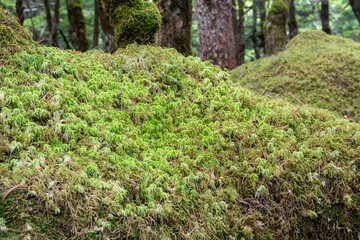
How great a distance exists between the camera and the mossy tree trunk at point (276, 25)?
37.1 ft

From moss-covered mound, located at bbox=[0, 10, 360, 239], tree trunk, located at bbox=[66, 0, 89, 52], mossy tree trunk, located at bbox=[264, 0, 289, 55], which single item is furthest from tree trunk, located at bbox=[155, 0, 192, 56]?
tree trunk, located at bbox=[66, 0, 89, 52]

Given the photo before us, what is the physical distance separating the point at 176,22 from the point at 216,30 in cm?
249

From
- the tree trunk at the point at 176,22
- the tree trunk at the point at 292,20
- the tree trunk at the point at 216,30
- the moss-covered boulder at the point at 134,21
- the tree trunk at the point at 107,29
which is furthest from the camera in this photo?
the tree trunk at the point at 292,20

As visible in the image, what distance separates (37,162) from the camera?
7.07 ft

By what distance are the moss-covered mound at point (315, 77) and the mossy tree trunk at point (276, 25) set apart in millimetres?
2349

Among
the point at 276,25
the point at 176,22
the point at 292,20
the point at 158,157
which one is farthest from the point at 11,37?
the point at 292,20

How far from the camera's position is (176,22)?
6.02 meters

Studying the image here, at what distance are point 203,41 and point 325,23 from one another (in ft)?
25.5

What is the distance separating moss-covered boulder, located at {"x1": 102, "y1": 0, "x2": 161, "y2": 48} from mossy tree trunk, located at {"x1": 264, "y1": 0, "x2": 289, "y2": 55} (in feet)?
26.4

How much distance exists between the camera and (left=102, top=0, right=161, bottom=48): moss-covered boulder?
4.50 metres

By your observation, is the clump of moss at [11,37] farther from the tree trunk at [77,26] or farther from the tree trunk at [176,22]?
the tree trunk at [77,26]

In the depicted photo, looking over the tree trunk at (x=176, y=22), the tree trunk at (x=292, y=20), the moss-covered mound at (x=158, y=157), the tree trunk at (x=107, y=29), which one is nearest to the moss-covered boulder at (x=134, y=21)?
the moss-covered mound at (x=158, y=157)

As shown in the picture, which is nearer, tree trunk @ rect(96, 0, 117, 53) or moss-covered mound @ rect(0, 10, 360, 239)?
moss-covered mound @ rect(0, 10, 360, 239)

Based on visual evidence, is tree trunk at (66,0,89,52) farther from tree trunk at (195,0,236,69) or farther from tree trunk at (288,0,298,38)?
tree trunk at (288,0,298,38)
